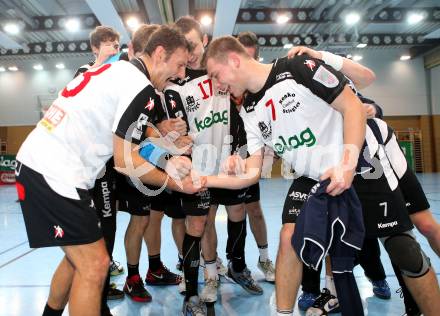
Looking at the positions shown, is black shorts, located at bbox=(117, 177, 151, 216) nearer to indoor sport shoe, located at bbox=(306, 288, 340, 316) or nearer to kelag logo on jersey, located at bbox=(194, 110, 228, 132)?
kelag logo on jersey, located at bbox=(194, 110, 228, 132)

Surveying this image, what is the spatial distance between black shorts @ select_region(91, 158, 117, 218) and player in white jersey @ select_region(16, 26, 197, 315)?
409 millimetres

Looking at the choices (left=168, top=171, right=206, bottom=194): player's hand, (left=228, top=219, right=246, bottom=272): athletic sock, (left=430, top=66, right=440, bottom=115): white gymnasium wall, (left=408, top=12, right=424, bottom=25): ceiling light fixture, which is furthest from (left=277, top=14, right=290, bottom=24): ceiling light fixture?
(left=168, top=171, right=206, bottom=194): player's hand

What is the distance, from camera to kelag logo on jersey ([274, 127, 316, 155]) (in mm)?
2201

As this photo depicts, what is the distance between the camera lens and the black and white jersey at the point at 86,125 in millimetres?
1876

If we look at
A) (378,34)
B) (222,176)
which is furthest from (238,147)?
(378,34)

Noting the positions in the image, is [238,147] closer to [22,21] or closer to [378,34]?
[22,21]

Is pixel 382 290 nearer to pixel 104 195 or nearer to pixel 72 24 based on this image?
pixel 104 195

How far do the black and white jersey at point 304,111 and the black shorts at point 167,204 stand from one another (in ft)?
4.81

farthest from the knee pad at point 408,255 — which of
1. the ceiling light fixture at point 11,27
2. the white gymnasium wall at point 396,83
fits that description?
the white gymnasium wall at point 396,83

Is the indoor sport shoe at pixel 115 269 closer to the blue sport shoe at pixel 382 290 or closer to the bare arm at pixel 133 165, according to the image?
the bare arm at pixel 133 165

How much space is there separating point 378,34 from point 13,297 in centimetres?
1634

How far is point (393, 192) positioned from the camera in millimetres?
2164

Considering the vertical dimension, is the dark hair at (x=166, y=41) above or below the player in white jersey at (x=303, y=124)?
above

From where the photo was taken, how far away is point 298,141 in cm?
223
